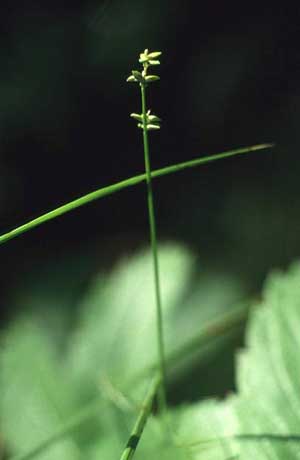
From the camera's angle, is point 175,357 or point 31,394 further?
point 31,394

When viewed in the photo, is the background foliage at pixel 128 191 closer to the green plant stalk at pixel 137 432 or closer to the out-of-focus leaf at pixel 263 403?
the out-of-focus leaf at pixel 263 403

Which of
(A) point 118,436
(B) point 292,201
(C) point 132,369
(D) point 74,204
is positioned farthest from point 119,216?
(D) point 74,204

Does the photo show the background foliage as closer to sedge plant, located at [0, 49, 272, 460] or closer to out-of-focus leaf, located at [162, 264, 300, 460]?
out-of-focus leaf, located at [162, 264, 300, 460]

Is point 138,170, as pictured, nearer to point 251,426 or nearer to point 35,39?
point 35,39

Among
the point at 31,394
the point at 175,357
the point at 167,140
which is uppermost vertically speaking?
the point at 167,140

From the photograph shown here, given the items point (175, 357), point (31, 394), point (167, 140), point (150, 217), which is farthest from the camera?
point (167, 140)

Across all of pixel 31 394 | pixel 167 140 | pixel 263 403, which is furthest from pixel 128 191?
pixel 263 403

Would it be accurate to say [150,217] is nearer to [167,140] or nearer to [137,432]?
[137,432]

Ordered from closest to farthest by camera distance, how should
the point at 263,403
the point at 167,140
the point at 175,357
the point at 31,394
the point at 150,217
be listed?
the point at 150,217, the point at 263,403, the point at 175,357, the point at 31,394, the point at 167,140
